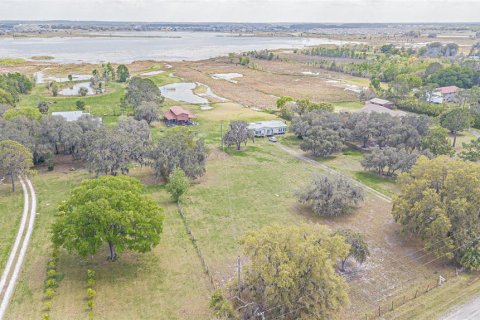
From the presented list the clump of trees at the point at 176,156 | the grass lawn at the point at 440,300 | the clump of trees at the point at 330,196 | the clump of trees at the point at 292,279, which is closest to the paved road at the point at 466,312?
the grass lawn at the point at 440,300

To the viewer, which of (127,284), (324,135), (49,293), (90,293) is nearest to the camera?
(49,293)

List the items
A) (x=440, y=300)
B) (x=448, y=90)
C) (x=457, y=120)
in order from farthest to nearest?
(x=448, y=90) → (x=457, y=120) → (x=440, y=300)

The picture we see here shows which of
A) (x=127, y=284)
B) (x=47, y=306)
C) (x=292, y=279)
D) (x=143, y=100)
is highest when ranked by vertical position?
(x=292, y=279)

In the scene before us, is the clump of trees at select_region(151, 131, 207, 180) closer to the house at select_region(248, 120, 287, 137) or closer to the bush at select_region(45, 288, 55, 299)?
the house at select_region(248, 120, 287, 137)

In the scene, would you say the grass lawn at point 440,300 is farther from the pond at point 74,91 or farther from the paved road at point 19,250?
the pond at point 74,91

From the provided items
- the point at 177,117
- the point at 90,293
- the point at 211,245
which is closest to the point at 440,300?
the point at 211,245

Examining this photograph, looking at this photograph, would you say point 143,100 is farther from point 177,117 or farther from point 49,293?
point 49,293
